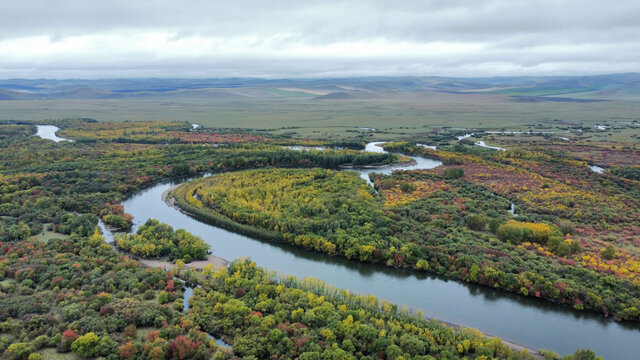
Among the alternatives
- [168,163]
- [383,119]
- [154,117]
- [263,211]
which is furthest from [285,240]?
[154,117]

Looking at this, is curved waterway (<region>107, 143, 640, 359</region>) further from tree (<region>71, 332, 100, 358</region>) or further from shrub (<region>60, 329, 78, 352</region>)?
shrub (<region>60, 329, 78, 352</region>)

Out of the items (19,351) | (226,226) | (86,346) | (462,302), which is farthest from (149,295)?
(462,302)

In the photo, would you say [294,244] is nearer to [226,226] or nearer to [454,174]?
[226,226]

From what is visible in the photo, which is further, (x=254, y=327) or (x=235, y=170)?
(x=235, y=170)

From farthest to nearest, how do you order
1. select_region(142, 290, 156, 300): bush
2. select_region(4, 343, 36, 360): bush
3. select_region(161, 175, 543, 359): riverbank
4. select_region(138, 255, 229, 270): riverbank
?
select_region(138, 255, 229, 270): riverbank < select_region(142, 290, 156, 300): bush < select_region(161, 175, 543, 359): riverbank < select_region(4, 343, 36, 360): bush

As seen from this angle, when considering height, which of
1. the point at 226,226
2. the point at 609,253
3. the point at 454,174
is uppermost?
the point at 454,174

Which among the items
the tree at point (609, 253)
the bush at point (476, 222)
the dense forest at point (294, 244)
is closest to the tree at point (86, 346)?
the dense forest at point (294, 244)

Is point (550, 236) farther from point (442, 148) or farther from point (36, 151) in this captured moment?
point (36, 151)

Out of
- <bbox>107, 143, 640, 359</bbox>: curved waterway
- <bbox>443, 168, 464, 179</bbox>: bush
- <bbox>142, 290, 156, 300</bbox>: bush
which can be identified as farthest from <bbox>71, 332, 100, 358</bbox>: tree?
<bbox>443, 168, 464, 179</bbox>: bush
